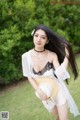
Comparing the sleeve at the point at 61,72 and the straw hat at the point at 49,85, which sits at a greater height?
the sleeve at the point at 61,72

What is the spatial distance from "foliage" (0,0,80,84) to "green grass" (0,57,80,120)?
47cm

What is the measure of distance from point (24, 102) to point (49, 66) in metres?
2.50

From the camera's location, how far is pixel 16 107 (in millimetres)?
6305

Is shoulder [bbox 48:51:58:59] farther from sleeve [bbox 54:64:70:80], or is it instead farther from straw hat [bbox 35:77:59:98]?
straw hat [bbox 35:77:59:98]

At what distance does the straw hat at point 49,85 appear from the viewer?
4098 mm

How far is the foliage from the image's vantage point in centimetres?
768

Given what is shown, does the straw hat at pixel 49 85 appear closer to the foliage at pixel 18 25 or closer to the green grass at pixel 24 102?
the green grass at pixel 24 102

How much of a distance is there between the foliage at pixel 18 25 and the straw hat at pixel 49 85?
3.37 m

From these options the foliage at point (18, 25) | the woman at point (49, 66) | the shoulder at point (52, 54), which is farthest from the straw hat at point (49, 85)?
the foliage at point (18, 25)

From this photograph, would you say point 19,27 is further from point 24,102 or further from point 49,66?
point 49,66

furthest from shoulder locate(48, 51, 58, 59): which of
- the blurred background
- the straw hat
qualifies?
the blurred background

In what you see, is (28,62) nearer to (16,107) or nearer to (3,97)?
(16,107)

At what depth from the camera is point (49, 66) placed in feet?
13.6

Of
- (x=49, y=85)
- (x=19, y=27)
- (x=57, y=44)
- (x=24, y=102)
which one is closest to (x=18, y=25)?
(x=19, y=27)
